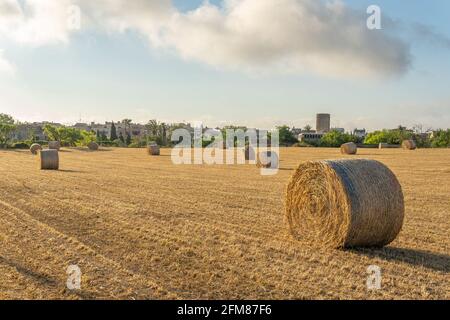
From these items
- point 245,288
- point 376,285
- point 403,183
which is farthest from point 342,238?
point 403,183

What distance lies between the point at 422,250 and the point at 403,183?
13.6 meters

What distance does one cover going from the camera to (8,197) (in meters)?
17.0

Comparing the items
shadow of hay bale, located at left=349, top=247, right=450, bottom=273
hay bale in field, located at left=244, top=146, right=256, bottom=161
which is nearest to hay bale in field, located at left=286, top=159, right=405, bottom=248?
shadow of hay bale, located at left=349, top=247, right=450, bottom=273

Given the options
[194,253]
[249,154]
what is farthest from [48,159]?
[194,253]

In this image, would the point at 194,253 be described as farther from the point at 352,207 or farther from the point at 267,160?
the point at 267,160

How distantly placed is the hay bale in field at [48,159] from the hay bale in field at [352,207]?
77.1 feet

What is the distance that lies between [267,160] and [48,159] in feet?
44.5

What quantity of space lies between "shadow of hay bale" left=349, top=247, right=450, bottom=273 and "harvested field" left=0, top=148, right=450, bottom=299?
18 millimetres

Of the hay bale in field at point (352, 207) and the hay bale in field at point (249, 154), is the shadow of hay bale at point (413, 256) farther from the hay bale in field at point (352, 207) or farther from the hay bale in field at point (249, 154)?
the hay bale in field at point (249, 154)

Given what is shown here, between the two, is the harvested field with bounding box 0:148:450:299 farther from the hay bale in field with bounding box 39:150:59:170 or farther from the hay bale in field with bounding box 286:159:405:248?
the hay bale in field with bounding box 39:150:59:170

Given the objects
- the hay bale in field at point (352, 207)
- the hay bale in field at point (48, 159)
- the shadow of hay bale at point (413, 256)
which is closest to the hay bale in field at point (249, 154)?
the hay bale in field at point (48, 159)

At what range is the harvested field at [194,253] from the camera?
724cm

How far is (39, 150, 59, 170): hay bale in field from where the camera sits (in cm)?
3080

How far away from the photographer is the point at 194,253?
30.4 ft
